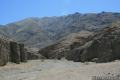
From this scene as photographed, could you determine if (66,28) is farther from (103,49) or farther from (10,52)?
(10,52)

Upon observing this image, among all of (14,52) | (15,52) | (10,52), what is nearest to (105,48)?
(15,52)

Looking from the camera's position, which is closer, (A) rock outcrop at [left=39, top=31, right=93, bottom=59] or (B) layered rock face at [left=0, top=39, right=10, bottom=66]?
(B) layered rock face at [left=0, top=39, right=10, bottom=66]

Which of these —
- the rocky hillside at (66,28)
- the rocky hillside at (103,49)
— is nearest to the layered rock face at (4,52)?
the rocky hillside at (103,49)

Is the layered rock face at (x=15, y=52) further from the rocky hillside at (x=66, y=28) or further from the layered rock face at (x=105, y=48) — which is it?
the rocky hillside at (x=66, y=28)

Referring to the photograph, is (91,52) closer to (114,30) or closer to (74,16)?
(114,30)

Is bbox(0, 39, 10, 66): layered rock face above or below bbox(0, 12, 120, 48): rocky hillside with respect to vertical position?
below

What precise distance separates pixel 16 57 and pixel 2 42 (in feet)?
15.8

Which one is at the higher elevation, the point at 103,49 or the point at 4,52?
the point at 4,52

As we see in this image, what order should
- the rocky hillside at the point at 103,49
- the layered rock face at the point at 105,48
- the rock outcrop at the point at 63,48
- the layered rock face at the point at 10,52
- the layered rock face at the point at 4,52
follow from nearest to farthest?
the layered rock face at the point at 4,52 < the layered rock face at the point at 10,52 < the layered rock face at the point at 105,48 < the rocky hillside at the point at 103,49 < the rock outcrop at the point at 63,48

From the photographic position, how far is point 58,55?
65.6m

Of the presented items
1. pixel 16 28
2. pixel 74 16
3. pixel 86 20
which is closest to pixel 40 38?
pixel 86 20

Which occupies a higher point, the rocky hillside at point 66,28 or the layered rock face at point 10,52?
the rocky hillside at point 66,28

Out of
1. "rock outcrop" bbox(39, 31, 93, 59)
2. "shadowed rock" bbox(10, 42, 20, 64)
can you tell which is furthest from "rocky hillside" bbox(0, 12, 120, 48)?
"shadowed rock" bbox(10, 42, 20, 64)

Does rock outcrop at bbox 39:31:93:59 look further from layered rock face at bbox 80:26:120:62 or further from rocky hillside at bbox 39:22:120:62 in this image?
layered rock face at bbox 80:26:120:62
